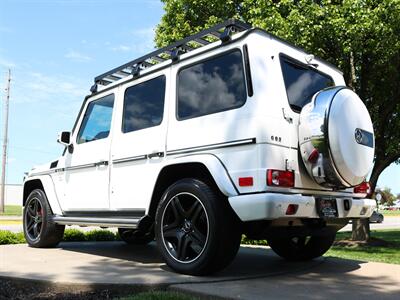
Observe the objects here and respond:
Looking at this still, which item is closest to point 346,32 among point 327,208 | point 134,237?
point 134,237

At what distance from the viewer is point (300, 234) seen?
5.06m

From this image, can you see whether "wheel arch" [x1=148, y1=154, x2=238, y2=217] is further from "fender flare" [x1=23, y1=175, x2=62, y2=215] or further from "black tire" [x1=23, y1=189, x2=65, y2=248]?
"black tire" [x1=23, y1=189, x2=65, y2=248]

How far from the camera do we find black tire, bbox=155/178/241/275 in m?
4.60

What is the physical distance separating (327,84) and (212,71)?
161 centimetres

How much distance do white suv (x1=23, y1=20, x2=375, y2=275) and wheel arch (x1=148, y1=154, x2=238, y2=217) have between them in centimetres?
1

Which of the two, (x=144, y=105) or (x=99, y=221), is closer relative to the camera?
(x=144, y=105)

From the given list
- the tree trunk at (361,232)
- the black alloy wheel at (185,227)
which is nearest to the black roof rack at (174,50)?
the black alloy wheel at (185,227)

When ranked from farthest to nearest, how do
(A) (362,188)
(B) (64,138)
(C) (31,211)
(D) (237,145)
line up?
(C) (31,211)
(B) (64,138)
(A) (362,188)
(D) (237,145)

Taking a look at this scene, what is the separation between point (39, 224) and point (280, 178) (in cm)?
471

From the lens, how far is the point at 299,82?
5297mm

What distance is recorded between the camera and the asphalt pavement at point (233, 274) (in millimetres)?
4168

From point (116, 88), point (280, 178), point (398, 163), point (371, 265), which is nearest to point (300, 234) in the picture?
point (280, 178)

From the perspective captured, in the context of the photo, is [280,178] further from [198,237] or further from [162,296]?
[162,296]

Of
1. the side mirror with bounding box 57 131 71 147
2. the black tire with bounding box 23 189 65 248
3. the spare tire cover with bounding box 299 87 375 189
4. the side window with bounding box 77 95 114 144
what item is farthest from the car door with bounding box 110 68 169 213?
the black tire with bounding box 23 189 65 248
